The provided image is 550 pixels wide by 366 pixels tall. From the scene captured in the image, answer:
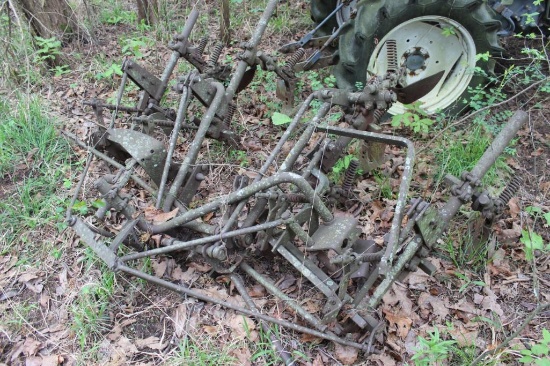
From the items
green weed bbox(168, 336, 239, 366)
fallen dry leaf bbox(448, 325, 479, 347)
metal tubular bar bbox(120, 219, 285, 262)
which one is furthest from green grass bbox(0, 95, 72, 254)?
fallen dry leaf bbox(448, 325, 479, 347)

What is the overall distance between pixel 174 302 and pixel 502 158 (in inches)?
129

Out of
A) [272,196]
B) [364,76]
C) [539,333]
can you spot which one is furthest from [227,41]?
[539,333]

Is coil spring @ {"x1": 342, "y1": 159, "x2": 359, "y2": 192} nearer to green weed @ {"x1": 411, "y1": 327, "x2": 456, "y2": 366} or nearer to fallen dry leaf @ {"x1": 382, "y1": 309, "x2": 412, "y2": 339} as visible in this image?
fallen dry leaf @ {"x1": 382, "y1": 309, "x2": 412, "y2": 339}

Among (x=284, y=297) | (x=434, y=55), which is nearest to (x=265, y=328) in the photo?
(x=284, y=297)

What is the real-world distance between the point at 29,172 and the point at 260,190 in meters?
2.79

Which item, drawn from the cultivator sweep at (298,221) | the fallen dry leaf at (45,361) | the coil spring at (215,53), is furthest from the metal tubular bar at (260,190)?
the coil spring at (215,53)

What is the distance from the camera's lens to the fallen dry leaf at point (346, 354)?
8.91 ft

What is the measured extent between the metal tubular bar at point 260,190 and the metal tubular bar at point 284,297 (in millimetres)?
524

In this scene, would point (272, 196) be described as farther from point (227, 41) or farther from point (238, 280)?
point (227, 41)

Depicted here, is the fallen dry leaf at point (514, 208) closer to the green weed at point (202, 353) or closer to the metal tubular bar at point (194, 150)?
the green weed at point (202, 353)

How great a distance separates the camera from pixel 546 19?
4.52 m

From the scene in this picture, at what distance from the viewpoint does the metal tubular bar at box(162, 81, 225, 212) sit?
322cm

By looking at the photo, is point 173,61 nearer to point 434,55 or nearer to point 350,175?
point 350,175

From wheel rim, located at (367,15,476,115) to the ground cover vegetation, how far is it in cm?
26
